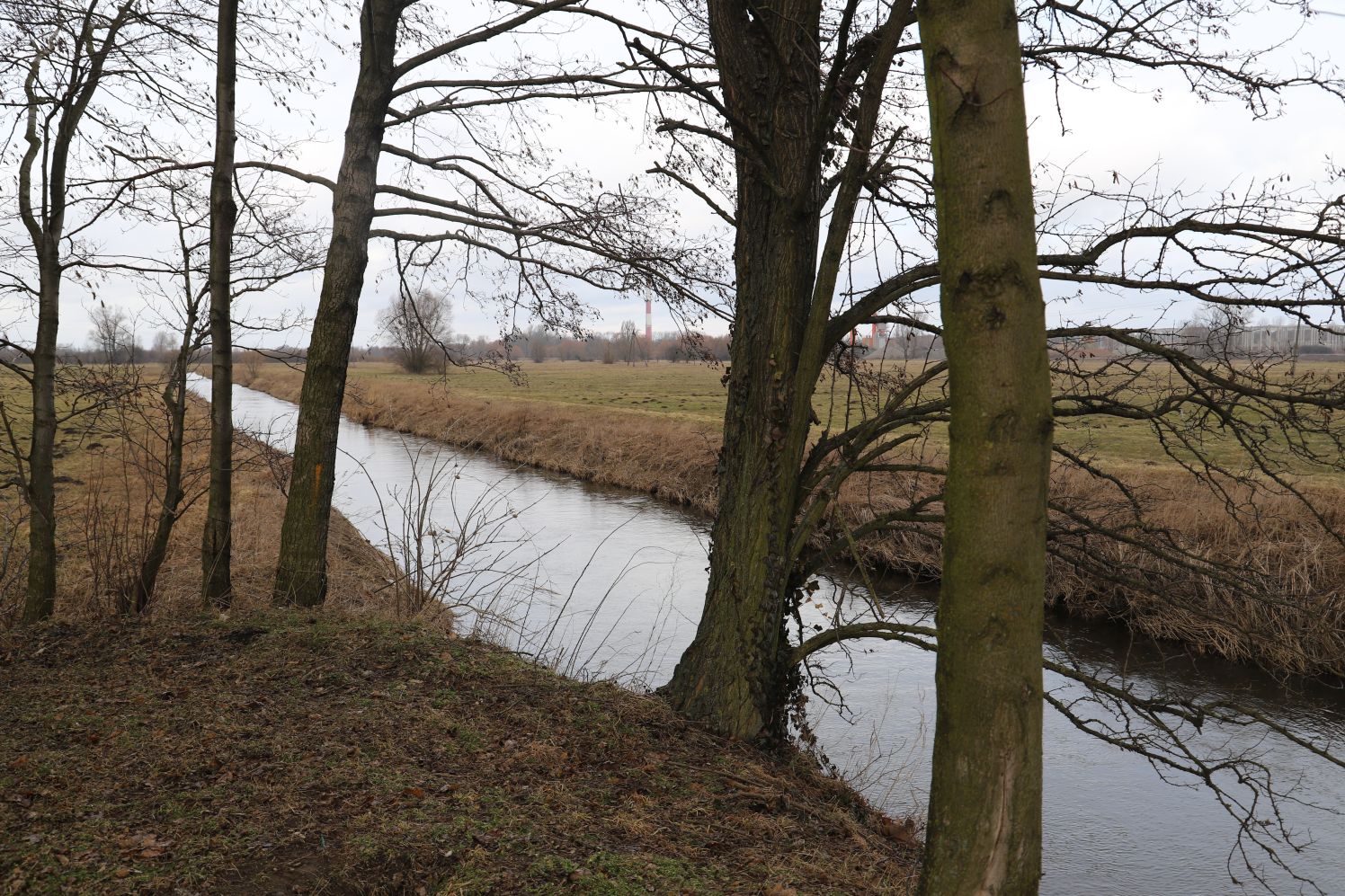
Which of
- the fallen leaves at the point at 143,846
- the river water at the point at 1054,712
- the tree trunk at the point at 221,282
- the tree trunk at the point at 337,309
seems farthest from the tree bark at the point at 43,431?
Answer: the fallen leaves at the point at 143,846

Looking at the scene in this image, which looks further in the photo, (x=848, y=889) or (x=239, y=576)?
(x=239, y=576)

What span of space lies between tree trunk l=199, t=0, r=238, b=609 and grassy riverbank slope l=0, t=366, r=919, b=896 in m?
0.68

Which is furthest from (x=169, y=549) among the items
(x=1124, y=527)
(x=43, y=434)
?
(x=1124, y=527)

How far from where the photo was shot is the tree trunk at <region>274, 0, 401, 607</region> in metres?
7.29

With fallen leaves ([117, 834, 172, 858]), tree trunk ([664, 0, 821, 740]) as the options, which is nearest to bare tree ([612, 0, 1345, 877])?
tree trunk ([664, 0, 821, 740])

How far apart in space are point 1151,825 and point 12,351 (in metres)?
8.71

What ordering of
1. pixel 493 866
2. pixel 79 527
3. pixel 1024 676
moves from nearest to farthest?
1. pixel 1024 676
2. pixel 493 866
3. pixel 79 527

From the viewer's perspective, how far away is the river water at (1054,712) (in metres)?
6.41

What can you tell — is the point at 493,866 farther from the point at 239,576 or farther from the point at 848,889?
the point at 239,576

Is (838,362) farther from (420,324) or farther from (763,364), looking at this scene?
(420,324)

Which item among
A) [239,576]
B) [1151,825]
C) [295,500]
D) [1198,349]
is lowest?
[1151,825]

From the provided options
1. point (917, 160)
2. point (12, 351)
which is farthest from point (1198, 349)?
point (12, 351)

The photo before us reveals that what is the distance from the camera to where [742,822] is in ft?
14.7

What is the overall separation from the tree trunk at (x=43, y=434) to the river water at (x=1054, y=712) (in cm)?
203
